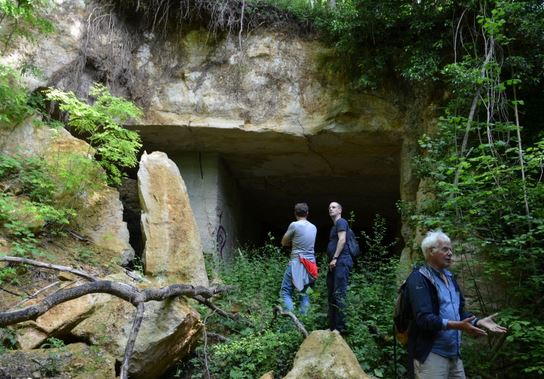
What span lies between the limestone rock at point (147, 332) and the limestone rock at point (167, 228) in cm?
106

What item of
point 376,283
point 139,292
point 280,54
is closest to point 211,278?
point 376,283

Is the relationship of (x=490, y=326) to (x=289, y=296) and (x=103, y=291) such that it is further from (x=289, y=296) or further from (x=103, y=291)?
(x=289, y=296)

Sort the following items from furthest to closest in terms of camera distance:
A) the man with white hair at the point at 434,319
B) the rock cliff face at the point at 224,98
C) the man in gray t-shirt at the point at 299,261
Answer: the rock cliff face at the point at 224,98 < the man in gray t-shirt at the point at 299,261 < the man with white hair at the point at 434,319

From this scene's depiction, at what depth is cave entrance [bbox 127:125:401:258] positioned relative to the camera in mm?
7680

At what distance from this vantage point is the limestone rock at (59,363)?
3.60m

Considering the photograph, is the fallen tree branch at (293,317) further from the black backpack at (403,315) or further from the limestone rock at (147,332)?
the black backpack at (403,315)

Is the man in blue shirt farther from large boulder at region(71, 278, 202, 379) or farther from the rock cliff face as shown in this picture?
the rock cliff face

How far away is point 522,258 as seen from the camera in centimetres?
428

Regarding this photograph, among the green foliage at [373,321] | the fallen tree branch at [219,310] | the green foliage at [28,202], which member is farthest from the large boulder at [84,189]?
the green foliage at [373,321]

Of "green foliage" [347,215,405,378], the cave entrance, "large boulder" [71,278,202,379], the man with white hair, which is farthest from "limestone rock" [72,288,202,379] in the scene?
the cave entrance

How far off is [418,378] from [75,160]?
15.3 ft

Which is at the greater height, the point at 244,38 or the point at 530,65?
the point at 244,38

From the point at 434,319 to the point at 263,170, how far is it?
6.44m

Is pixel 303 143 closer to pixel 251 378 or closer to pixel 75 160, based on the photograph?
pixel 75 160
